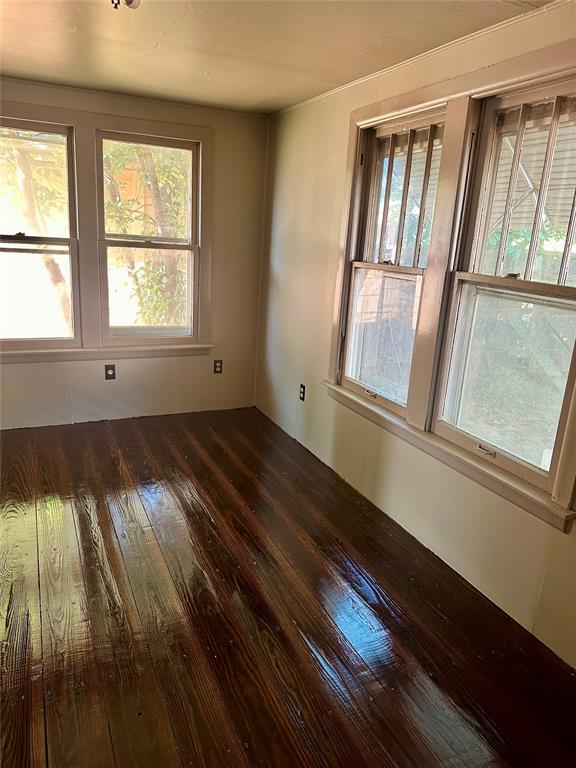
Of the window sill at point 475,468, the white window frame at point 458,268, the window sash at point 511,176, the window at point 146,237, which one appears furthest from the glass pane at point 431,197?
the window at point 146,237

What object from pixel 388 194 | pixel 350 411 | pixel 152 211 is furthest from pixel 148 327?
pixel 388 194

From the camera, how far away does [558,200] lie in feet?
6.24

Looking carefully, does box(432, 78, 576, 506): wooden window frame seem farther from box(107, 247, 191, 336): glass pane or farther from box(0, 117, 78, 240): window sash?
box(0, 117, 78, 240): window sash

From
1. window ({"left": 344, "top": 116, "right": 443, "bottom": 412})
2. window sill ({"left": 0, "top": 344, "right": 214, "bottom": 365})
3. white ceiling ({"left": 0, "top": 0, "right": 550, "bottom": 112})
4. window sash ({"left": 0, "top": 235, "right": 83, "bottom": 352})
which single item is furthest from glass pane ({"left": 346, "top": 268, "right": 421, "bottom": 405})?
window sash ({"left": 0, "top": 235, "right": 83, "bottom": 352})

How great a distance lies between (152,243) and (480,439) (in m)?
2.70

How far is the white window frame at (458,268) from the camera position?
186 centimetres

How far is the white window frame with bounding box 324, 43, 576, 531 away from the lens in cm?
186

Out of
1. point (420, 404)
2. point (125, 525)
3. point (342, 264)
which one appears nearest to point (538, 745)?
point (420, 404)

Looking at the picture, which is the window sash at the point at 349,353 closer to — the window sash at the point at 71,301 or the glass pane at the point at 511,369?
the glass pane at the point at 511,369

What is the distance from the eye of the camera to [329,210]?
10.6 ft

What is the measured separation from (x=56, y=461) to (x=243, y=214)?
225 centimetres

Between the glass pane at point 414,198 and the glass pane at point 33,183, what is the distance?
2308 millimetres

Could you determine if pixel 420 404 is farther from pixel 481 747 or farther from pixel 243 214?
pixel 243 214

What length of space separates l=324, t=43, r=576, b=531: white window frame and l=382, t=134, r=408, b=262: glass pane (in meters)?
0.13
